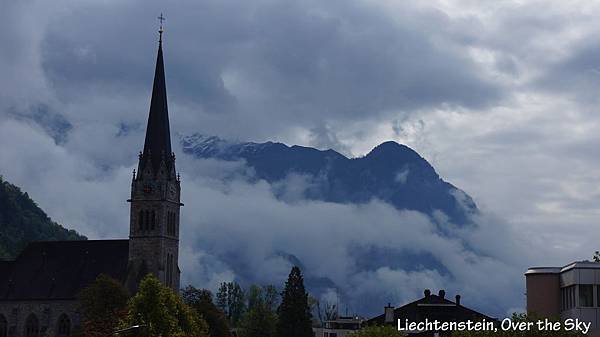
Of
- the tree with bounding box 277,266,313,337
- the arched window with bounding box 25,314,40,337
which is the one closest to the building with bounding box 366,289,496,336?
the tree with bounding box 277,266,313,337

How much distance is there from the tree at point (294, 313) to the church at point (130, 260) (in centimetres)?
3150

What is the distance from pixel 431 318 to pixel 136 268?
225 ft

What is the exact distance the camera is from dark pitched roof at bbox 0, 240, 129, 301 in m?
184

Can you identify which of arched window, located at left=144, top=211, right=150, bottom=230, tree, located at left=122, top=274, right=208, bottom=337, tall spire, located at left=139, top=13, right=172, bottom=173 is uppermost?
tall spire, located at left=139, top=13, right=172, bottom=173

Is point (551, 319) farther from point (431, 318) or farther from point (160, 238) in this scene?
point (160, 238)

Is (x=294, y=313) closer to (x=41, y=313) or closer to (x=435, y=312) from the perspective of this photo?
(x=435, y=312)

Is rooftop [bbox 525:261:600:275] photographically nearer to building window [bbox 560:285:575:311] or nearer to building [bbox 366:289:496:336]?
building window [bbox 560:285:575:311]

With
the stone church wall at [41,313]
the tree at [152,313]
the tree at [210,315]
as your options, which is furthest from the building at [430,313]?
the stone church wall at [41,313]

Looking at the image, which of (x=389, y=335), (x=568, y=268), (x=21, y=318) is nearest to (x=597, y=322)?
(x=568, y=268)

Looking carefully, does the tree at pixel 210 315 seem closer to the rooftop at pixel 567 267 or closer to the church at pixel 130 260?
the church at pixel 130 260

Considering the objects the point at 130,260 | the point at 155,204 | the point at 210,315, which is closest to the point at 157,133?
the point at 155,204

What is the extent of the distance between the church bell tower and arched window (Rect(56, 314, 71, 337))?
1216cm

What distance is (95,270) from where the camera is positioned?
185 m

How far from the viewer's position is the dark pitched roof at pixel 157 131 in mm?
179625
